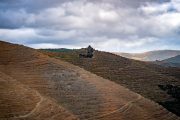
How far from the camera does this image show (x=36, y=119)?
1972 cm

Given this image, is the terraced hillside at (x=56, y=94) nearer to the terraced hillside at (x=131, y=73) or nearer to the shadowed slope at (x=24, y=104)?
the shadowed slope at (x=24, y=104)

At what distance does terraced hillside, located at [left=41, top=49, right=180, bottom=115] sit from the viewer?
32.4 metres

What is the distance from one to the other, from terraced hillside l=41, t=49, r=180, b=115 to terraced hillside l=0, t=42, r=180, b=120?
389 cm

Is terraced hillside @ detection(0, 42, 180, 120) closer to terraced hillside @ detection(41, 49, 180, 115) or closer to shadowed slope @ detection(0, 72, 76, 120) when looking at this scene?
shadowed slope @ detection(0, 72, 76, 120)

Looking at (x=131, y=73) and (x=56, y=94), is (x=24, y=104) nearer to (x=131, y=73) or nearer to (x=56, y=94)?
(x=56, y=94)

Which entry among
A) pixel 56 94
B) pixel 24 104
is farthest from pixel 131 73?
pixel 24 104

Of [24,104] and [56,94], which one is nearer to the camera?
[24,104]

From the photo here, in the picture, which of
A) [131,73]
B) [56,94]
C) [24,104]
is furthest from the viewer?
[131,73]

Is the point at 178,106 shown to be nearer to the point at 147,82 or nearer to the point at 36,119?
the point at 147,82

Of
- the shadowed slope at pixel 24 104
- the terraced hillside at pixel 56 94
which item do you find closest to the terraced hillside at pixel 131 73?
the terraced hillside at pixel 56 94

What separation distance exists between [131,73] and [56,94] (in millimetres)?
13844

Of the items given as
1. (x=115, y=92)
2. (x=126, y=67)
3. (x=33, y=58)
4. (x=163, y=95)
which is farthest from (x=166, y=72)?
(x=33, y=58)

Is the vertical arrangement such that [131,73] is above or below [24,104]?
above

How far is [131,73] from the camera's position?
36469 mm
